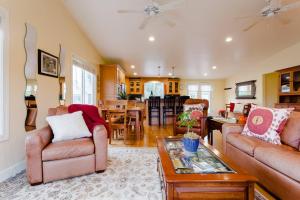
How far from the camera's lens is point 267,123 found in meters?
2.26

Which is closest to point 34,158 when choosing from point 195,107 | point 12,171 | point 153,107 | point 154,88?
point 12,171

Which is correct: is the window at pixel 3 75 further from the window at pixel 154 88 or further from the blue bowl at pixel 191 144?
the window at pixel 154 88

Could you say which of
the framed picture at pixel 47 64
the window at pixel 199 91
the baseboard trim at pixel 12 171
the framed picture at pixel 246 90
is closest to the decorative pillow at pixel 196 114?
the framed picture at pixel 47 64

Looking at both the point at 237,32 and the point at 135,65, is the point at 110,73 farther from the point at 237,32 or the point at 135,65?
the point at 237,32

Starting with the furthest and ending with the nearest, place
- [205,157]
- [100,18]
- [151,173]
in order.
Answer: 1. [100,18]
2. [151,173]
3. [205,157]

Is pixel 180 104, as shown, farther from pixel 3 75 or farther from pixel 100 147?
pixel 3 75

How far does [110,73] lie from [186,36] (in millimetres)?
2899

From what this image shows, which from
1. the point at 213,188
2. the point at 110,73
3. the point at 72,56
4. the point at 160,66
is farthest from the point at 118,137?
the point at 160,66

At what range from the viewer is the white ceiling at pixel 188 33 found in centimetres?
374

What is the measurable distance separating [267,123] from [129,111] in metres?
2.93

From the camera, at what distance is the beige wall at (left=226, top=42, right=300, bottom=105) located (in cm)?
543

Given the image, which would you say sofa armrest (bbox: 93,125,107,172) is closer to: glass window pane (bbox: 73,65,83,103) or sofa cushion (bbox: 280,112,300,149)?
sofa cushion (bbox: 280,112,300,149)

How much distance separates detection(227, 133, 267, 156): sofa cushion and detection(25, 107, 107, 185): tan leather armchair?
5.89 ft

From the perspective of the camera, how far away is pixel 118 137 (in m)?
4.47
